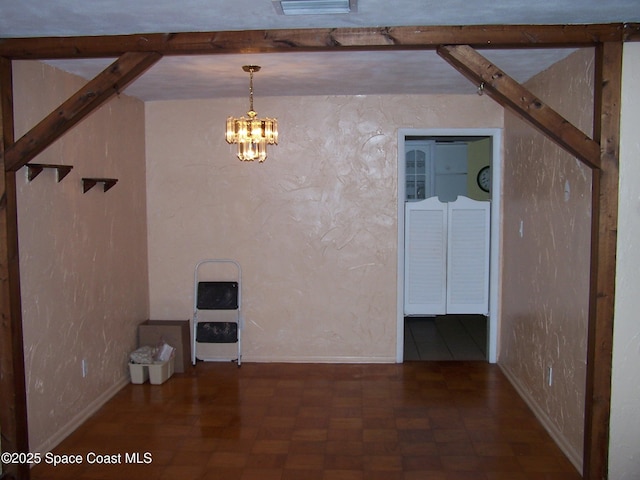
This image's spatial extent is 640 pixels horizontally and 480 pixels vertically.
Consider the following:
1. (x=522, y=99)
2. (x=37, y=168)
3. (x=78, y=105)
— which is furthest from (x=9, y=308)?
(x=522, y=99)

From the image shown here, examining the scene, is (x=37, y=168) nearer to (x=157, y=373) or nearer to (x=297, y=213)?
(x=157, y=373)

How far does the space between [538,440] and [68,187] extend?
11.1 feet

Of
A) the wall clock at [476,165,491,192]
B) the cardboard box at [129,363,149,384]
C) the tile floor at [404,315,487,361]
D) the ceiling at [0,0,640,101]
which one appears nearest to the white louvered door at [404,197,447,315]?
the tile floor at [404,315,487,361]

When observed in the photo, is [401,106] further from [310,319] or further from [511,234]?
[310,319]

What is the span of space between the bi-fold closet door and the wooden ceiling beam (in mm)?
2571

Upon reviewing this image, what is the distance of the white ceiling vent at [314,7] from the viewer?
8.04 feet

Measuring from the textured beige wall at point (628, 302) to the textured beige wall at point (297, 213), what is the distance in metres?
2.21

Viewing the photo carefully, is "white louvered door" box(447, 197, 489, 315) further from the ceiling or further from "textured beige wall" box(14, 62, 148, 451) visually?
"textured beige wall" box(14, 62, 148, 451)

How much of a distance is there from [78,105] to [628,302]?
9.55ft

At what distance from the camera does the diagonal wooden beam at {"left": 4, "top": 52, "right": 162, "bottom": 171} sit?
295cm

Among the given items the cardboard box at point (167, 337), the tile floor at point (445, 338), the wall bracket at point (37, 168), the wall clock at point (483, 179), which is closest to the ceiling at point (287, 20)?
the wall bracket at point (37, 168)

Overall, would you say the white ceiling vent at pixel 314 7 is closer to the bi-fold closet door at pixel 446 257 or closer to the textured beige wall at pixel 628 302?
the textured beige wall at pixel 628 302

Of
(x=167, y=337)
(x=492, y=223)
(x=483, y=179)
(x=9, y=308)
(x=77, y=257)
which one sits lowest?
(x=167, y=337)

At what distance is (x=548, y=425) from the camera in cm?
384
